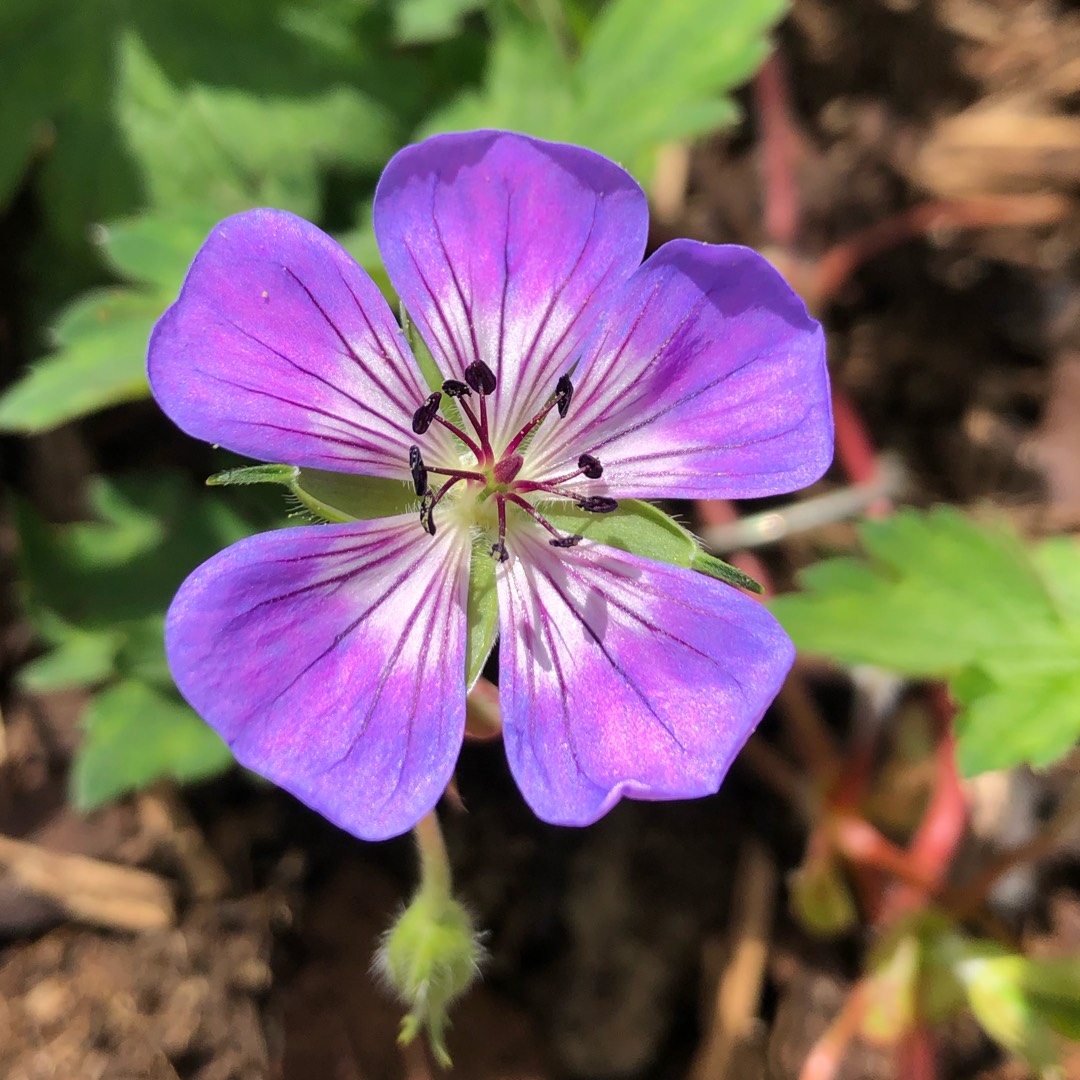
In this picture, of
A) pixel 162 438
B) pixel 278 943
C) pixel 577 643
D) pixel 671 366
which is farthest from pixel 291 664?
pixel 162 438

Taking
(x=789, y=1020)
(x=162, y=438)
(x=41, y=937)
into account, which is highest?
(x=162, y=438)

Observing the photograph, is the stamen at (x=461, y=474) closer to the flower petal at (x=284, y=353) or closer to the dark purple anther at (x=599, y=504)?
the flower petal at (x=284, y=353)

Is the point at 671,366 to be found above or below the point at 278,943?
above

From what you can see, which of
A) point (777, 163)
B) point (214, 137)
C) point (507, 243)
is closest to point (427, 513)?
point (507, 243)

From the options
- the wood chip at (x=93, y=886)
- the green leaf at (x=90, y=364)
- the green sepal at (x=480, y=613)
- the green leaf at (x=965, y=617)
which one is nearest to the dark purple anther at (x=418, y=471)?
the green sepal at (x=480, y=613)

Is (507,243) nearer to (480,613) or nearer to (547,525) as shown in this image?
(547,525)

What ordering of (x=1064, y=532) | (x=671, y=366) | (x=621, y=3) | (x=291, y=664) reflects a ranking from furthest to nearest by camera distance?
(x=1064, y=532) → (x=621, y=3) → (x=671, y=366) → (x=291, y=664)

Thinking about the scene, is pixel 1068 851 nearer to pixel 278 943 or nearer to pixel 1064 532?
pixel 1064 532
